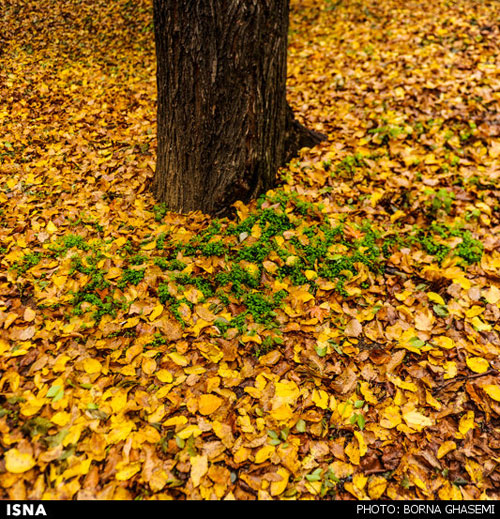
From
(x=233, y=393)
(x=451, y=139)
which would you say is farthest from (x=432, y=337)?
(x=451, y=139)

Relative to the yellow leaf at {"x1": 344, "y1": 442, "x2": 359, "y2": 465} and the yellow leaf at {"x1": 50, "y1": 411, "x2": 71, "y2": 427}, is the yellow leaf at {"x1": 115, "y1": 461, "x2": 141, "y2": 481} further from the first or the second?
the yellow leaf at {"x1": 344, "y1": 442, "x2": 359, "y2": 465}

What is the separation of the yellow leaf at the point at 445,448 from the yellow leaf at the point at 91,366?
6.53 ft

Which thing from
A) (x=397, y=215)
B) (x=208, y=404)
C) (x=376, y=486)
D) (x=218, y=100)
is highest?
(x=218, y=100)

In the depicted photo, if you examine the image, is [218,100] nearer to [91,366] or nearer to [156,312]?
[156,312]

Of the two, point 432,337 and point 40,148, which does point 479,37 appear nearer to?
point 432,337

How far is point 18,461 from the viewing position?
186 cm

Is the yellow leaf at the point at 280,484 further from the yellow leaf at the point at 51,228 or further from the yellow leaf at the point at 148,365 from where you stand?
the yellow leaf at the point at 51,228

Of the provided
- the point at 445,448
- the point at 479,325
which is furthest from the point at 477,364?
the point at 445,448

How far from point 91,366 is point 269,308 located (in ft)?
3.92

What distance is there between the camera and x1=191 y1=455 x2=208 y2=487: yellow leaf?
6.23ft

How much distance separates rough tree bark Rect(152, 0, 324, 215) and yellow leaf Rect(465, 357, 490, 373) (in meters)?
2.08

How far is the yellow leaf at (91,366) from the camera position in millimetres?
2262

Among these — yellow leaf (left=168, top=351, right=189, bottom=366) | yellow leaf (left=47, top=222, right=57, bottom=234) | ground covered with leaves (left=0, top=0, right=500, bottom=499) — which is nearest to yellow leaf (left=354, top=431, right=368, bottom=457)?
ground covered with leaves (left=0, top=0, right=500, bottom=499)

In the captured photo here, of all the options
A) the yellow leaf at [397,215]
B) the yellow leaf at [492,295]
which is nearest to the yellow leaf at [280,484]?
the yellow leaf at [492,295]
